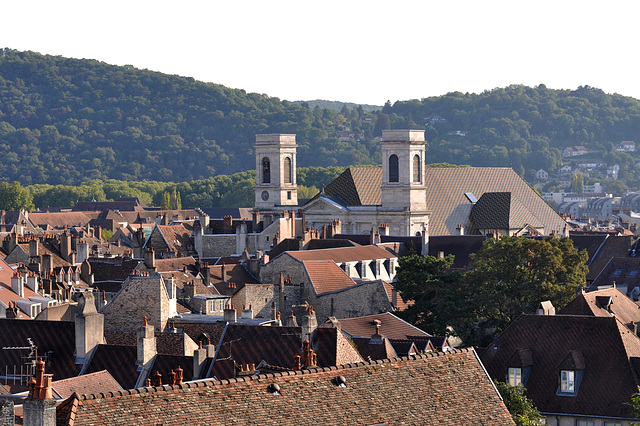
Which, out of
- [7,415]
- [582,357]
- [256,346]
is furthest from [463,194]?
[7,415]

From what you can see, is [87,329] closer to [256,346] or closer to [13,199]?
[256,346]

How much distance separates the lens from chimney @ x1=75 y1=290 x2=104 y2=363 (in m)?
36.3

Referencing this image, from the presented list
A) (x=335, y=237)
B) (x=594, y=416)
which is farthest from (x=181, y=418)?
(x=335, y=237)

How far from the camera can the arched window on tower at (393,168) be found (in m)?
104

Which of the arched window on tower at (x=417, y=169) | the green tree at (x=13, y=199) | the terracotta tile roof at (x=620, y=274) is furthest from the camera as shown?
the green tree at (x=13, y=199)

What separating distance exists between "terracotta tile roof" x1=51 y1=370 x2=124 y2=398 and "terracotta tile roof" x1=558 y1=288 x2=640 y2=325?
20001 millimetres

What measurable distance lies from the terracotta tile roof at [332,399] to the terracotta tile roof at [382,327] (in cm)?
2251

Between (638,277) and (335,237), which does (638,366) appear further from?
(335,237)

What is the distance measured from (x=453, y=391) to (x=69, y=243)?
2255 inches

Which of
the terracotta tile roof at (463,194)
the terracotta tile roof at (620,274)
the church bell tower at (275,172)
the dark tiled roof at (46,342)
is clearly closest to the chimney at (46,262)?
the terracotta tile roof at (620,274)

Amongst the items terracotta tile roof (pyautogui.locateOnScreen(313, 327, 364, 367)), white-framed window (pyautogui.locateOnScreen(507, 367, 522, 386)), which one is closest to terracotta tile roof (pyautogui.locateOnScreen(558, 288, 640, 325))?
white-framed window (pyautogui.locateOnScreen(507, 367, 522, 386))

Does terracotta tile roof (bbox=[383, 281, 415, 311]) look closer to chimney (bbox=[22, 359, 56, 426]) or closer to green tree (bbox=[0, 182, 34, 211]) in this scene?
chimney (bbox=[22, 359, 56, 426])

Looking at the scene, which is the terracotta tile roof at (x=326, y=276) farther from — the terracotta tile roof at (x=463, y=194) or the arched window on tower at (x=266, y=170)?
the arched window on tower at (x=266, y=170)

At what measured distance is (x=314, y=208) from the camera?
340ft
